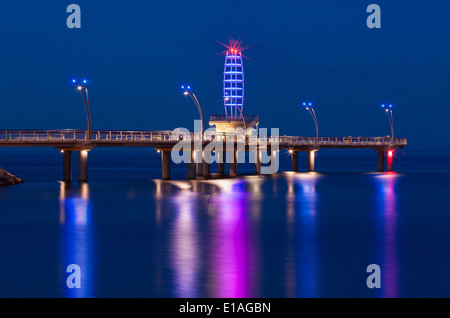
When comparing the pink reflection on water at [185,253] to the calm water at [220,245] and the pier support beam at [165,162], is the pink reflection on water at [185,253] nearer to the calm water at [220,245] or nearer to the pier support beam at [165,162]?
the calm water at [220,245]

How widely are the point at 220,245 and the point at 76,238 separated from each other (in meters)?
6.55

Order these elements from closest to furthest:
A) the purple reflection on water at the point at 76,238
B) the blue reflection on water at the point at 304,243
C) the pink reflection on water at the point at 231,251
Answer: the pink reflection on water at the point at 231,251 → the blue reflection on water at the point at 304,243 → the purple reflection on water at the point at 76,238

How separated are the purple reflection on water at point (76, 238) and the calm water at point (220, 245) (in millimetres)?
54

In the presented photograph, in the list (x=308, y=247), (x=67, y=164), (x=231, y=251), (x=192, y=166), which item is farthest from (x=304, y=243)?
(x=192, y=166)

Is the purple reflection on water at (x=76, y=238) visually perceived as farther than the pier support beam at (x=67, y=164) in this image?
No

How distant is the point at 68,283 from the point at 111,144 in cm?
3903

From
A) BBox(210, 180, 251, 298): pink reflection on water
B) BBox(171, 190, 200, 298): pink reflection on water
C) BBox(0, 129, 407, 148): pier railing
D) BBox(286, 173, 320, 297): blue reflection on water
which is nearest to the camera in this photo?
BBox(210, 180, 251, 298): pink reflection on water

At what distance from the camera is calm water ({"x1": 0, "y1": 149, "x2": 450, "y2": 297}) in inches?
770

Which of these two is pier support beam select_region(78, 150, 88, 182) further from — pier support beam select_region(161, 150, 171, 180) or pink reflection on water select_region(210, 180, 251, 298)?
pink reflection on water select_region(210, 180, 251, 298)

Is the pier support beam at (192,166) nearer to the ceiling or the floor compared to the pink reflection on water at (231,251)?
nearer to the ceiling

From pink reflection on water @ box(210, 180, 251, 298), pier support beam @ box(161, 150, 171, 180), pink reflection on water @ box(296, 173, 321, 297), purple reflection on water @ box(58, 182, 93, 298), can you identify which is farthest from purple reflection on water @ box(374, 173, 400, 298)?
pier support beam @ box(161, 150, 171, 180)

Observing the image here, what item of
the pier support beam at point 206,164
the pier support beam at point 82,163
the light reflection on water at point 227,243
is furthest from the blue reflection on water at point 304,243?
the pier support beam at point 206,164

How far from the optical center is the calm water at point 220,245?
19547 millimetres

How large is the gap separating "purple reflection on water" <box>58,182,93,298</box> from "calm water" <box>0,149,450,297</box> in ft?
0.18
